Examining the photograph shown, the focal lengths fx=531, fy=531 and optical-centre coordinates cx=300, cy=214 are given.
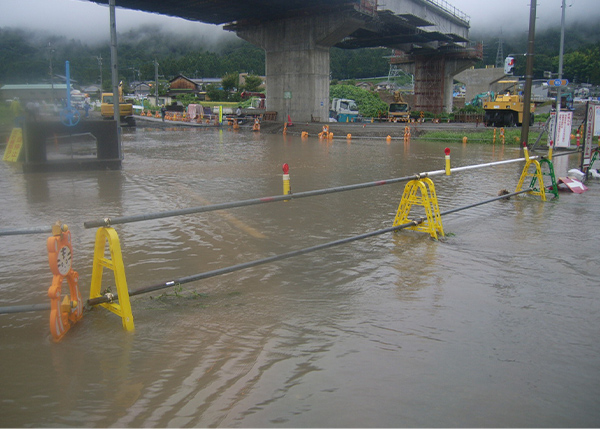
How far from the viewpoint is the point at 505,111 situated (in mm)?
39688

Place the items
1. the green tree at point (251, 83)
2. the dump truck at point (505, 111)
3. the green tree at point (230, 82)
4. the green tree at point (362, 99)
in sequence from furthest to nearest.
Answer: the green tree at point (251, 83) < the green tree at point (230, 82) < the green tree at point (362, 99) < the dump truck at point (505, 111)

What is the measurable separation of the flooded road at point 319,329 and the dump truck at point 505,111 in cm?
3131

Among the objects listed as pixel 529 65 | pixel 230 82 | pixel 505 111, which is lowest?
pixel 505 111

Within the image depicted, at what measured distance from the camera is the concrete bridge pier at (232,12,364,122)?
1731 inches

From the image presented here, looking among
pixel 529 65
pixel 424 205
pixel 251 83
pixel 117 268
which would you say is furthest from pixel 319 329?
pixel 251 83

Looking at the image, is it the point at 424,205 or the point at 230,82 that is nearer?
the point at 424,205

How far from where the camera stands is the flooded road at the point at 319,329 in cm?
358

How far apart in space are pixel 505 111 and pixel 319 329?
3901 cm

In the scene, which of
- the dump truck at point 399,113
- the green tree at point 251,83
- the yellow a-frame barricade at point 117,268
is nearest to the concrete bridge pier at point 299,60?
the dump truck at point 399,113

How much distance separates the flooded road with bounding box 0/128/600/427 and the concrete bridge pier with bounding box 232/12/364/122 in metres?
36.7

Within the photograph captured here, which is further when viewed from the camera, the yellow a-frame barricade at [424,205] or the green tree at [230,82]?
the green tree at [230,82]

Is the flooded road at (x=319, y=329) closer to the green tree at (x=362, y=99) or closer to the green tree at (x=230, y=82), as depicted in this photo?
the green tree at (x=362, y=99)

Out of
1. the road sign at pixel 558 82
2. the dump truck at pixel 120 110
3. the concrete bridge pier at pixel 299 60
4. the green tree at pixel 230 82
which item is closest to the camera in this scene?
the road sign at pixel 558 82

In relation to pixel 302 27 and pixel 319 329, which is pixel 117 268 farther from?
pixel 302 27
